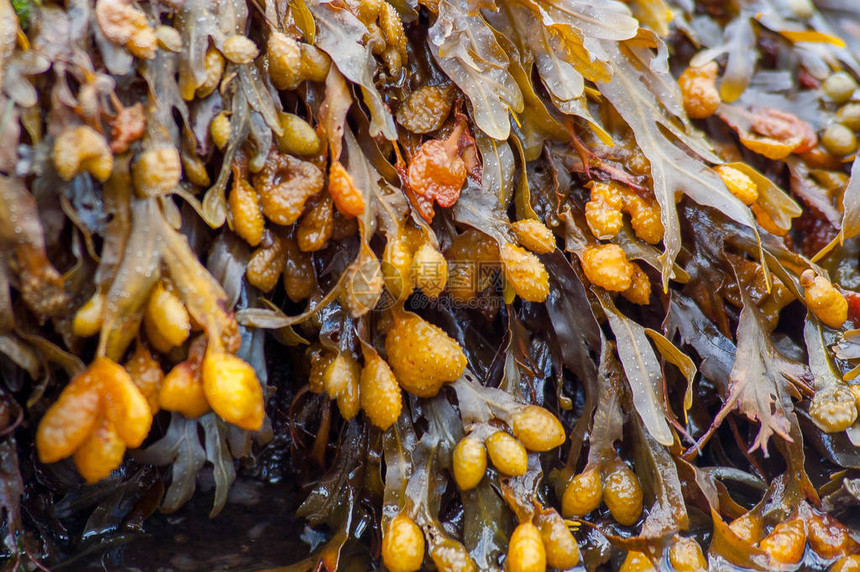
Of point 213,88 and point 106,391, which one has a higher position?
point 213,88

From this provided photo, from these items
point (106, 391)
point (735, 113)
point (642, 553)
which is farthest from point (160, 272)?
point (735, 113)

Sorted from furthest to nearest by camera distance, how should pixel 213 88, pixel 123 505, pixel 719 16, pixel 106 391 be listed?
1. pixel 719 16
2. pixel 123 505
3. pixel 213 88
4. pixel 106 391


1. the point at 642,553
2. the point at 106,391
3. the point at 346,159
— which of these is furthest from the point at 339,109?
the point at 642,553

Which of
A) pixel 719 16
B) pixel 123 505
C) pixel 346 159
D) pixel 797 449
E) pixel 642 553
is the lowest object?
pixel 123 505

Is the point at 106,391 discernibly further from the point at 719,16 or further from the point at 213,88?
the point at 719,16

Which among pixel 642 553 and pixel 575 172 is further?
pixel 575 172

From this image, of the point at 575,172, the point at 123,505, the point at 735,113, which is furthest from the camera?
the point at 735,113

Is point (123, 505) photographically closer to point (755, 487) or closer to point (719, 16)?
point (755, 487)
